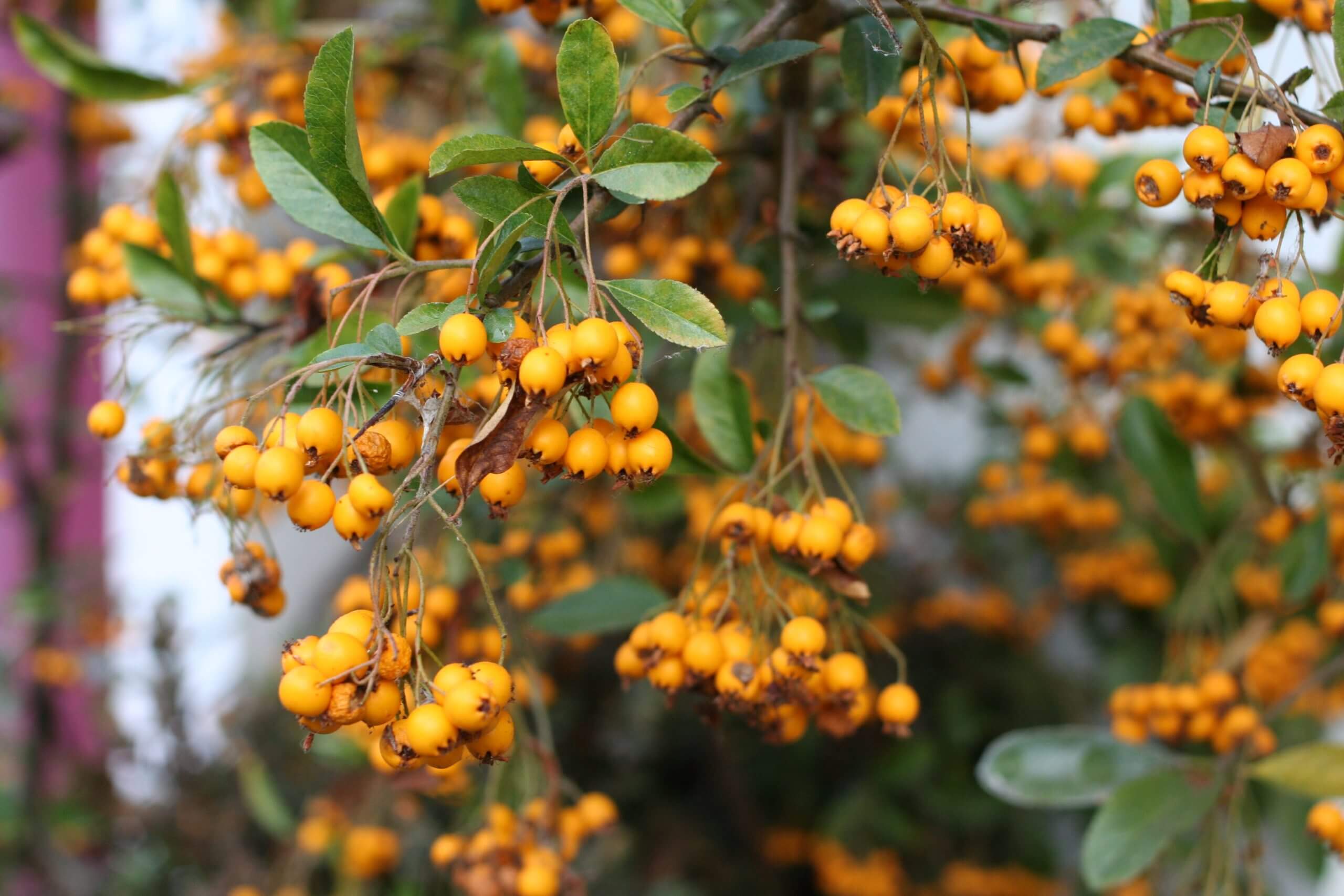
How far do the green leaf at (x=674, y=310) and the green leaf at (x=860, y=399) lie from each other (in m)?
0.24

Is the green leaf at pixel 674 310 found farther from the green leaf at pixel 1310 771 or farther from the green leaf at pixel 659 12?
the green leaf at pixel 1310 771

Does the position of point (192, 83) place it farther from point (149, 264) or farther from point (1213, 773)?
point (1213, 773)

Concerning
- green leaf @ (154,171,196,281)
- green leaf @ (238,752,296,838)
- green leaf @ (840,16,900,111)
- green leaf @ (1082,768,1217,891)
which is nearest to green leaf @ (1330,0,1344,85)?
green leaf @ (840,16,900,111)

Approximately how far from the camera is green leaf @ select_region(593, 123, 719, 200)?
57cm

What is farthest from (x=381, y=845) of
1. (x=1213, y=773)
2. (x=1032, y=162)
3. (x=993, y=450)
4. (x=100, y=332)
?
(x=993, y=450)

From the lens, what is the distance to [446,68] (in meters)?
1.47

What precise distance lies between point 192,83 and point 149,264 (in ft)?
1.09

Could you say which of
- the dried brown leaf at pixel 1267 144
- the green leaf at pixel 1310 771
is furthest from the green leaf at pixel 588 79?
the green leaf at pixel 1310 771

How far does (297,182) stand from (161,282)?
339 mm

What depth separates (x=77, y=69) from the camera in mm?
1086

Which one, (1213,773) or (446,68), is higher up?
(446,68)

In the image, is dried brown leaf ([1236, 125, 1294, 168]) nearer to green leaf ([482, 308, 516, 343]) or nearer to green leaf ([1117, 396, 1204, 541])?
green leaf ([482, 308, 516, 343])

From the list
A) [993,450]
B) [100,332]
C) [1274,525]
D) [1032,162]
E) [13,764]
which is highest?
[1032,162]

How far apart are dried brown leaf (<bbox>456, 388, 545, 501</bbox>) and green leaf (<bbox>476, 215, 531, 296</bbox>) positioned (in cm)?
9
